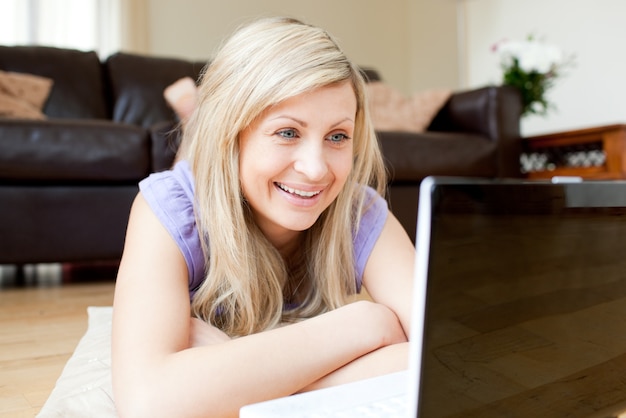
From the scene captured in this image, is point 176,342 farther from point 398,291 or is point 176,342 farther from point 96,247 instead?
point 96,247

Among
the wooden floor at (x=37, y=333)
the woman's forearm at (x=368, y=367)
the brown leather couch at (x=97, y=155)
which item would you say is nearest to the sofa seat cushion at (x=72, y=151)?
the brown leather couch at (x=97, y=155)

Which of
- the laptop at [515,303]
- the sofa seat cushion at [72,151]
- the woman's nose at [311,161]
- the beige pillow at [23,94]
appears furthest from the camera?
the beige pillow at [23,94]

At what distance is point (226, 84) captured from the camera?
84 centimetres

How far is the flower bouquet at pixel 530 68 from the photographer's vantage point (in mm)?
2723

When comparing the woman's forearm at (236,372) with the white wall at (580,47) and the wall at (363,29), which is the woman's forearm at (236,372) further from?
the wall at (363,29)

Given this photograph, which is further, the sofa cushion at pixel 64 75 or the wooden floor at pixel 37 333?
the sofa cushion at pixel 64 75

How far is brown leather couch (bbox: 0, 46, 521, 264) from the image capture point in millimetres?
1924

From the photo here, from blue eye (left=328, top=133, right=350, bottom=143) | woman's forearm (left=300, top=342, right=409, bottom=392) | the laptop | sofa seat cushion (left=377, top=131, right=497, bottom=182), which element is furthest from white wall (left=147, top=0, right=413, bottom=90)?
the laptop

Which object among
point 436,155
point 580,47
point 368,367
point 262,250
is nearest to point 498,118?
point 436,155

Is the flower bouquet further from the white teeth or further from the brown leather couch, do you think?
the white teeth

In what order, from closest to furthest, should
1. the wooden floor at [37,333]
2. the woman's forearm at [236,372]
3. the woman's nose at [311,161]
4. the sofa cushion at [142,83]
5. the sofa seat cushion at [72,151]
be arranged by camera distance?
the woman's forearm at [236,372] → the woman's nose at [311,161] → the wooden floor at [37,333] → the sofa seat cushion at [72,151] → the sofa cushion at [142,83]

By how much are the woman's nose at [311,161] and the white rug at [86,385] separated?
15.8 inches

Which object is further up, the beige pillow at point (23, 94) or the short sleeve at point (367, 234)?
the beige pillow at point (23, 94)

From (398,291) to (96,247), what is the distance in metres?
1.41
